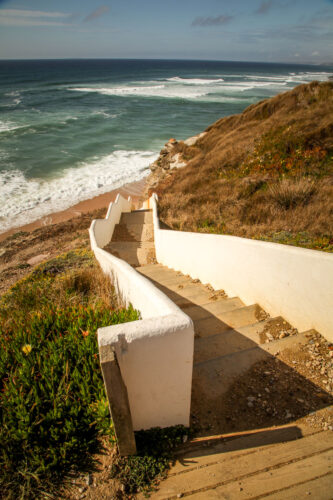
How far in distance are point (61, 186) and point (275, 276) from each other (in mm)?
17220

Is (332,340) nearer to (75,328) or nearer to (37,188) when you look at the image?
Result: (75,328)

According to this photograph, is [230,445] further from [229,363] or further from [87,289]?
[87,289]

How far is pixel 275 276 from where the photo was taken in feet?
11.3

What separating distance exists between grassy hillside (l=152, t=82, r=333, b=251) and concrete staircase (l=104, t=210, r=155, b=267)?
1059 mm

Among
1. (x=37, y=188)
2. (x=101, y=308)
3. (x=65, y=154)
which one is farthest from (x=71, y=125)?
(x=101, y=308)

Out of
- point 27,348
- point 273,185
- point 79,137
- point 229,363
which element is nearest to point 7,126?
point 79,137

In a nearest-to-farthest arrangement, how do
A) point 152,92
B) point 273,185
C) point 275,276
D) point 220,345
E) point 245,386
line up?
point 245,386 → point 220,345 → point 275,276 → point 273,185 → point 152,92

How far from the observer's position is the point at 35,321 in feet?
9.89

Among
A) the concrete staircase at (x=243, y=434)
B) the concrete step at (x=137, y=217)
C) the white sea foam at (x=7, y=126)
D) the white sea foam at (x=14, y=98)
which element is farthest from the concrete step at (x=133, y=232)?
the white sea foam at (x=14, y=98)

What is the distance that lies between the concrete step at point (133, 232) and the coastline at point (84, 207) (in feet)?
14.2

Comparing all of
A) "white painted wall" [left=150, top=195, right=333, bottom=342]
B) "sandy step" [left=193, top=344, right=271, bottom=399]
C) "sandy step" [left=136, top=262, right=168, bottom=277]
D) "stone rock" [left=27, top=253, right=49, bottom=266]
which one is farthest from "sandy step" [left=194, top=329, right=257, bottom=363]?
"stone rock" [left=27, top=253, right=49, bottom=266]

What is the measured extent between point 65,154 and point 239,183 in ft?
62.9

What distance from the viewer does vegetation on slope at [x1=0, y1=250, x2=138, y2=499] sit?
1931mm

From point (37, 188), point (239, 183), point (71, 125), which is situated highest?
point (71, 125)
